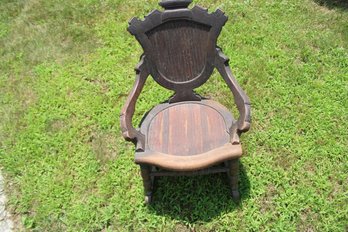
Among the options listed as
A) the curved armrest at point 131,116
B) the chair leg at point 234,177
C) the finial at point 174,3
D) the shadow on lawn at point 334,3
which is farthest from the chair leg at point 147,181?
the shadow on lawn at point 334,3

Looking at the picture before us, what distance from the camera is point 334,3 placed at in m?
5.57

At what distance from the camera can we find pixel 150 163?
2.92m

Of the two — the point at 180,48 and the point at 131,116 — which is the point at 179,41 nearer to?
the point at 180,48

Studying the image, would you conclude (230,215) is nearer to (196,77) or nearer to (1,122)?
(196,77)

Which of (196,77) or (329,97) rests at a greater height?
(196,77)

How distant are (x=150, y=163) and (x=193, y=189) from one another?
33.4 inches

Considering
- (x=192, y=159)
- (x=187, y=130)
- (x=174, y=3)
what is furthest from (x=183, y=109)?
(x=174, y=3)

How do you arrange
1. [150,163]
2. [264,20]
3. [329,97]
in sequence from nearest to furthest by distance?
[150,163] → [329,97] → [264,20]

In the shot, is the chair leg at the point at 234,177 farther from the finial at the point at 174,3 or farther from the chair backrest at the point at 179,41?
the finial at the point at 174,3

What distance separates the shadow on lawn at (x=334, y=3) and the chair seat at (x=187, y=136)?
3.18 metres

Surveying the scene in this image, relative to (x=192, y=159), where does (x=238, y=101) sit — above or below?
above

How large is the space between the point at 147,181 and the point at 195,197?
1.82 ft

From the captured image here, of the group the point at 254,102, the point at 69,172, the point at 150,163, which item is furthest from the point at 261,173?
the point at 69,172

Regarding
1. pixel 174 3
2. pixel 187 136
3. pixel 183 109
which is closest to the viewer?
pixel 174 3
